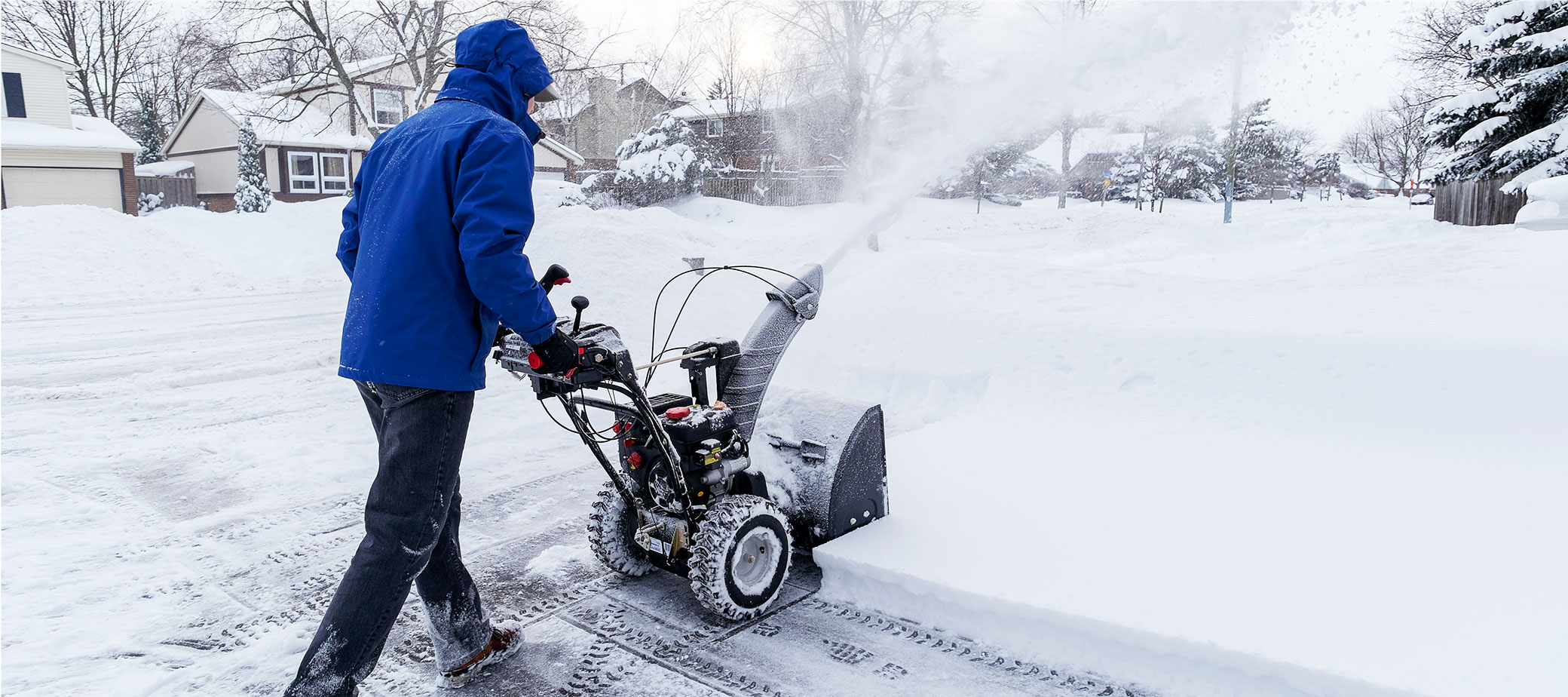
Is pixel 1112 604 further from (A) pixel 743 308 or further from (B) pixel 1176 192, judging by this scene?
(B) pixel 1176 192

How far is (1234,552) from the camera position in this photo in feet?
11.5

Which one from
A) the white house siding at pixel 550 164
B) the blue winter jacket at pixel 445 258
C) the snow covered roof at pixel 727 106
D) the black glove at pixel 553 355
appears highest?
the snow covered roof at pixel 727 106

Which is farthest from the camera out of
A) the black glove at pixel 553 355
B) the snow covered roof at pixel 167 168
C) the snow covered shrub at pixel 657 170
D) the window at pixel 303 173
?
the snow covered roof at pixel 167 168

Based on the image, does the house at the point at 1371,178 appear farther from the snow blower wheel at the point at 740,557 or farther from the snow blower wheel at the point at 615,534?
the snow blower wheel at the point at 615,534

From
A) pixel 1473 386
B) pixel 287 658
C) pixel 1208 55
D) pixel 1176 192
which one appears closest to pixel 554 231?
pixel 1208 55

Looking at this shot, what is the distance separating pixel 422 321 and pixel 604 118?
134 feet

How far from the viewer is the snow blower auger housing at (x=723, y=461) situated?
3.08 meters

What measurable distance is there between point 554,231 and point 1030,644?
31.4 feet

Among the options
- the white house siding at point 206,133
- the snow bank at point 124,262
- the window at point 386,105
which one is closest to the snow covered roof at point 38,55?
the white house siding at point 206,133

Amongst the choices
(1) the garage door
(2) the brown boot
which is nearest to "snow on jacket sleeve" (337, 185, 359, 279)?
(2) the brown boot

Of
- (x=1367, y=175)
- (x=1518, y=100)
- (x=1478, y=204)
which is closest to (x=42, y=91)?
(x=1478, y=204)

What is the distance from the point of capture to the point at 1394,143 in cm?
4950

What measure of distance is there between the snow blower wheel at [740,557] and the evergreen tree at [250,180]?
26226 millimetres

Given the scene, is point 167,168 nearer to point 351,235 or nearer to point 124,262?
point 124,262
